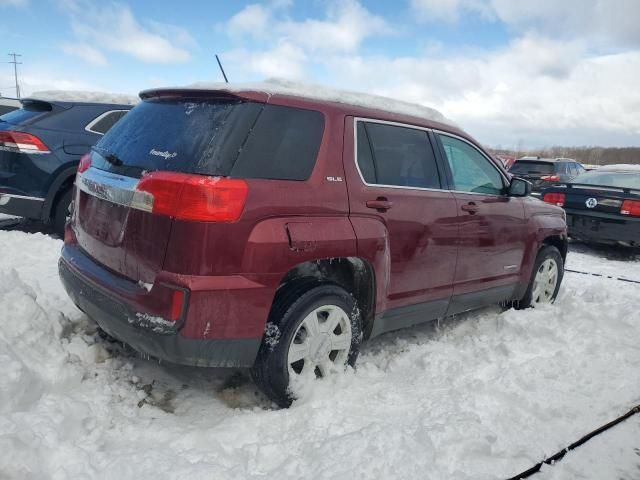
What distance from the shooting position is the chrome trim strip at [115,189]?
2.52 meters

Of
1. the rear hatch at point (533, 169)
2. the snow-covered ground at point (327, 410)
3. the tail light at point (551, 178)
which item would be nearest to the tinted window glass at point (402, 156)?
the snow-covered ground at point (327, 410)

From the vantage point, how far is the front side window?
3.16 meters

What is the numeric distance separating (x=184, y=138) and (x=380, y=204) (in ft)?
3.93

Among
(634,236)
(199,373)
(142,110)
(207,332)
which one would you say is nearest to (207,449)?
(207,332)

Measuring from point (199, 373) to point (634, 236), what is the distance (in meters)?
6.92

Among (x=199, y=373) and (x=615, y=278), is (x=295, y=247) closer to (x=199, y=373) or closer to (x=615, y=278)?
(x=199, y=373)

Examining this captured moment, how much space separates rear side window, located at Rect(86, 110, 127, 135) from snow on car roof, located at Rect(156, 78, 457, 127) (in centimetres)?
378

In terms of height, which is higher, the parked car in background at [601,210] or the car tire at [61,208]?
the parked car in background at [601,210]

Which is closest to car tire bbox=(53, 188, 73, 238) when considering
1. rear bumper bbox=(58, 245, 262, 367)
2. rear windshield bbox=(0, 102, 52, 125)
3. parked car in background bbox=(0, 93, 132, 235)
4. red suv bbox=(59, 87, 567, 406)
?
parked car in background bbox=(0, 93, 132, 235)

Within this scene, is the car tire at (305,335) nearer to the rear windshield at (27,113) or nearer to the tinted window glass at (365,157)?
the tinted window glass at (365,157)

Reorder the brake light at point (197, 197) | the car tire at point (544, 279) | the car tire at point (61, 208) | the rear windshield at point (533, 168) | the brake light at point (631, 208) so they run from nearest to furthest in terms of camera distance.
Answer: the brake light at point (197, 197)
the car tire at point (544, 279)
the car tire at point (61, 208)
the brake light at point (631, 208)
the rear windshield at point (533, 168)

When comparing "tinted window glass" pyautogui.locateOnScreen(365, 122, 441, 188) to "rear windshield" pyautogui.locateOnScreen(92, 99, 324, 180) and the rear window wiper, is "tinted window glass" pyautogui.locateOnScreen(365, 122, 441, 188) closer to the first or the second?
"rear windshield" pyautogui.locateOnScreen(92, 99, 324, 180)

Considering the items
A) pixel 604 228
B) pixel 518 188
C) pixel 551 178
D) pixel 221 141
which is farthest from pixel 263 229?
pixel 551 178

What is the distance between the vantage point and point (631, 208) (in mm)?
7508
